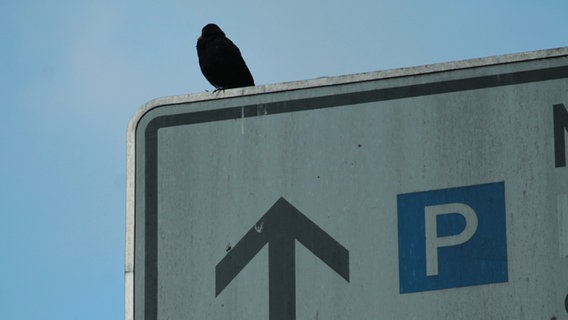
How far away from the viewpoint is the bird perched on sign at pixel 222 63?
7133 mm

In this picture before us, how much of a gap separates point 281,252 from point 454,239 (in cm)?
27

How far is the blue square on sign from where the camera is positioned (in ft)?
5.64

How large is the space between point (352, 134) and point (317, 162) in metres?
0.07

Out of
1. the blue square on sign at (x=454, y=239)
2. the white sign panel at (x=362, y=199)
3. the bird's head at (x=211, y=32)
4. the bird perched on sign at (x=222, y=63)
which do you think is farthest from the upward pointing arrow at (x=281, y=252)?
the bird's head at (x=211, y=32)

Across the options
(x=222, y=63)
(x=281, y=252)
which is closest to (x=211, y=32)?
(x=222, y=63)

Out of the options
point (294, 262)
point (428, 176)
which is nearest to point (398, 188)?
point (428, 176)

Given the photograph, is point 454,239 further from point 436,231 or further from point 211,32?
point 211,32

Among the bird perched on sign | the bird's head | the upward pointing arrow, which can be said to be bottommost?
the upward pointing arrow

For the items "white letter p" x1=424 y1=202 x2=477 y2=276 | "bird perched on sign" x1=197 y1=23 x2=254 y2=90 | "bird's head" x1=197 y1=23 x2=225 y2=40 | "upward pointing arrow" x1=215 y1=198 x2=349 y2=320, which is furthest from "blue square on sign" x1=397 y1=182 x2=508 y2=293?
"bird's head" x1=197 y1=23 x2=225 y2=40

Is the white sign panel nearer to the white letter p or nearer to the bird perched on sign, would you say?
the white letter p

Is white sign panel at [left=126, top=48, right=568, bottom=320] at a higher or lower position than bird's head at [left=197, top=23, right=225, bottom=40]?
lower

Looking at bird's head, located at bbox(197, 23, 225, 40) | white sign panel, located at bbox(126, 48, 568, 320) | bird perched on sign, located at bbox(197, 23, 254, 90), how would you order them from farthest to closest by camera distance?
bird's head, located at bbox(197, 23, 225, 40) → bird perched on sign, located at bbox(197, 23, 254, 90) → white sign panel, located at bbox(126, 48, 568, 320)

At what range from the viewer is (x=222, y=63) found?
23.5 feet

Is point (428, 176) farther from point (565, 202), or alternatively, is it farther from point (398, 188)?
point (565, 202)
